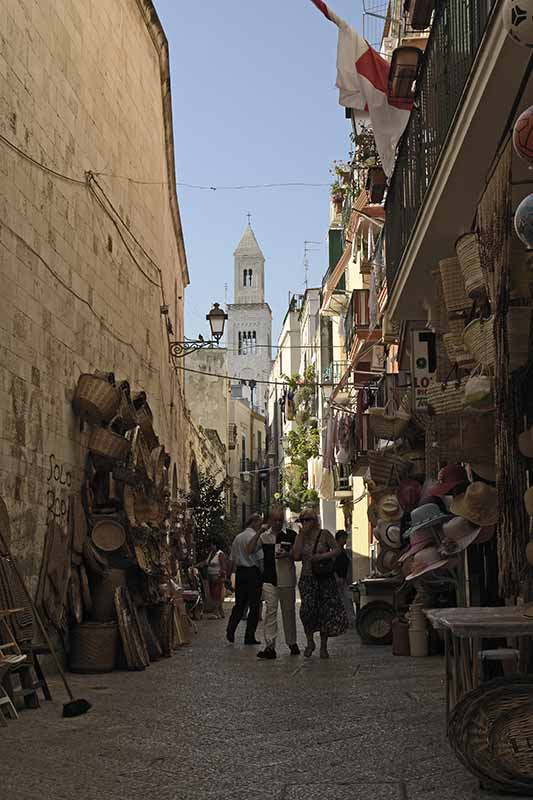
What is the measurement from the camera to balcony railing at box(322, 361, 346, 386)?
116 ft

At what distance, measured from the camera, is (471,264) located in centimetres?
728

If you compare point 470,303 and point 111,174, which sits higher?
point 111,174

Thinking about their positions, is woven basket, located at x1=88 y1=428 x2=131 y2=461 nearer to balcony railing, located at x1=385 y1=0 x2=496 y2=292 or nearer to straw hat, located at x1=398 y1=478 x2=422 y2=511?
straw hat, located at x1=398 y1=478 x2=422 y2=511

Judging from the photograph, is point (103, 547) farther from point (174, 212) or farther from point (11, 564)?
point (174, 212)

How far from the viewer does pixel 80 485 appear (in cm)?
1270

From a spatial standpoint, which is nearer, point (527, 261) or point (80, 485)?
point (527, 261)

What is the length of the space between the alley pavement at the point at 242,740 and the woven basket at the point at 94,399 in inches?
120

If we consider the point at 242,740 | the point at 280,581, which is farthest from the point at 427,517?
the point at 280,581

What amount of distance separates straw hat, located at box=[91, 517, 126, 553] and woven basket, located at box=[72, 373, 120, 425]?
1.25 meters

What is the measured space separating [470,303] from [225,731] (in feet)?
11.2

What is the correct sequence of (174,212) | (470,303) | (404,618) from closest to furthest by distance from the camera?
(470,303) < (404,618) < (174,212)

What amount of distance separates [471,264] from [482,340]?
0.66 meters

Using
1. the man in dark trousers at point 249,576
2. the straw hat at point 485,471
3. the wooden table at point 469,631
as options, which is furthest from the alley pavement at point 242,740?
the man in dark trousers at point 249,576

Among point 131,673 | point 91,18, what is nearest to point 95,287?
point 91,18
